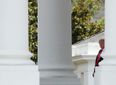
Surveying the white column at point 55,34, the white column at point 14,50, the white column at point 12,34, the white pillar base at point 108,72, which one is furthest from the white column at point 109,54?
the white column at point 55,34

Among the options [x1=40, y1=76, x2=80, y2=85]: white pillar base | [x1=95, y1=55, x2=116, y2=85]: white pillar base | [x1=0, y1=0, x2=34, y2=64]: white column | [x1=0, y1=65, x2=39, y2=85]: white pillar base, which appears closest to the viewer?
[x1=0, y1=65, x2=39, y2=85]: white pillar base

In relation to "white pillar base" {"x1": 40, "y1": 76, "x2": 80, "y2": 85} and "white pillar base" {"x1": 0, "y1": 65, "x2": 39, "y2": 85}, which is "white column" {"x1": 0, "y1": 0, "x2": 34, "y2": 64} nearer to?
"white pillar base" {"x1": 0, "y1": 65, "x2": 39, "y2": 85}

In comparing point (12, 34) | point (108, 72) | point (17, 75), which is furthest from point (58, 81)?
point (12, 34)

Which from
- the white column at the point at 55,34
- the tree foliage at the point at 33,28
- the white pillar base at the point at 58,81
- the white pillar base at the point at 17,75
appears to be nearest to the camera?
the white pillar base at the point at 17,75

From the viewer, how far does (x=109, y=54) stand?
21000 millimetres

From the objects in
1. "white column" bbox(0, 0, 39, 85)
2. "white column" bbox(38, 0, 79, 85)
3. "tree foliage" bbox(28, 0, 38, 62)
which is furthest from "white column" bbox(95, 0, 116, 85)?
"tree foliage" bbox(28, 0, 38, 62)

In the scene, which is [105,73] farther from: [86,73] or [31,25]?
[31,25]

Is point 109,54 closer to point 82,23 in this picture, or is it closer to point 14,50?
point 14,50

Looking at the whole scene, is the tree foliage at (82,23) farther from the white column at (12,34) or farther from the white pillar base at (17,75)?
the white pillar base at (17,75)

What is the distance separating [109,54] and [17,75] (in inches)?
136

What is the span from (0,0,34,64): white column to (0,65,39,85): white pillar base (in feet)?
0.72

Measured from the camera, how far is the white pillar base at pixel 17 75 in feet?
67.1

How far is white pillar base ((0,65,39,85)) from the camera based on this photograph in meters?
20.4

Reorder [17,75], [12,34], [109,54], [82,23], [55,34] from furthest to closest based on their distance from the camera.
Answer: [82,23] → [55,34] → [109,54] → [12,34] → [17,75]
